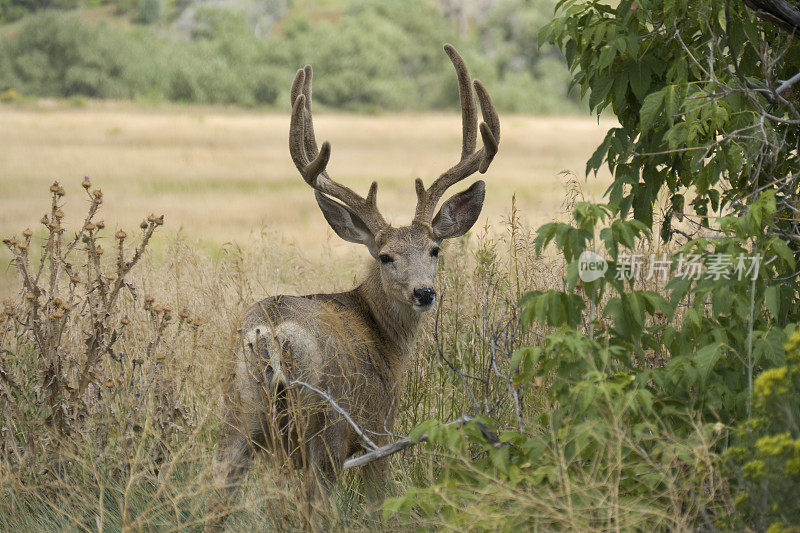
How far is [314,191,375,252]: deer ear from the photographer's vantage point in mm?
6026

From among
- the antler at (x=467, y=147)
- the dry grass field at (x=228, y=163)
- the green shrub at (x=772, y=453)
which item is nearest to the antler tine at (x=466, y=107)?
the antler at (x=467, y=147)

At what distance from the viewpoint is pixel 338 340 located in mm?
5070

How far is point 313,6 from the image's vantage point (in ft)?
282

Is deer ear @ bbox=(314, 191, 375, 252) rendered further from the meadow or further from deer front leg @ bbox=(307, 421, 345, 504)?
deer front leg @ bbox=(307, 421, 345, 504)

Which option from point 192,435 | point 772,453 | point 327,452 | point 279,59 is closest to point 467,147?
point 327,452

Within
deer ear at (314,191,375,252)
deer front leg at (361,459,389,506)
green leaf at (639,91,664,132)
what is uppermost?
green leaf at (639,91,664,132)

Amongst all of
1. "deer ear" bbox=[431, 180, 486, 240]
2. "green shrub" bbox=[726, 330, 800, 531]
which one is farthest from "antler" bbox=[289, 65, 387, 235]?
"green shrub" bbox=[726, 330, 800, 531]

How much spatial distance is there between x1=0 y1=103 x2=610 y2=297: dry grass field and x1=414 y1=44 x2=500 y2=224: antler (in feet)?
27.5

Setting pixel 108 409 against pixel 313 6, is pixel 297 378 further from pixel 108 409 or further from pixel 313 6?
pixel 313 6

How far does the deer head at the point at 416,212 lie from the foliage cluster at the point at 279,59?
5068 centimetres

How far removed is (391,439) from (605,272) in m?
2.03

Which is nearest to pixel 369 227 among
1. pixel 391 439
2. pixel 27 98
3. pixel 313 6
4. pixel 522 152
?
pixel 391 439

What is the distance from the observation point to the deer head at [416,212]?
5.71m

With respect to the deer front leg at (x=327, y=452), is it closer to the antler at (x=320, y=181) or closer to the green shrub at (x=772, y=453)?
the antler at (x=320, y=181)
